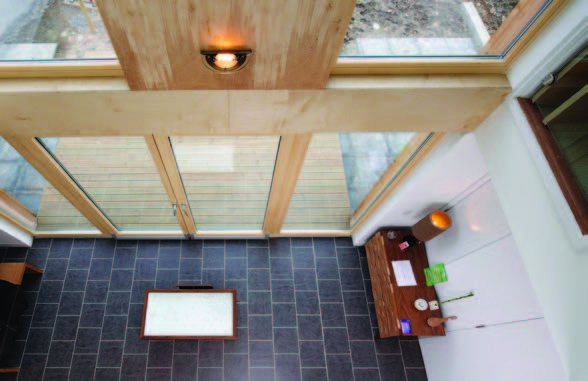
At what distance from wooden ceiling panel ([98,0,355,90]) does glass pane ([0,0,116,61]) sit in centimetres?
21

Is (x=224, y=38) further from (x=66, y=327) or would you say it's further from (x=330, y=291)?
(x=66, y=327)

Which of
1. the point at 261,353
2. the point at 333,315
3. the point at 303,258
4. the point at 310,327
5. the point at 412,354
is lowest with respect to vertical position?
the point at 412,354

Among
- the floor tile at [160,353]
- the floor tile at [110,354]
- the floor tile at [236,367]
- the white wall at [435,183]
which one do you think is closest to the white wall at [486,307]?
the white wall at [435,183]

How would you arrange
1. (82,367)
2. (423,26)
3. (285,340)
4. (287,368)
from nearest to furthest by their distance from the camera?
1. (423,26)
2. (82,367)
3. (287,368)
4. (285,340)

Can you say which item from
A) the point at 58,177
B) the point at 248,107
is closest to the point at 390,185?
the point at 248,107

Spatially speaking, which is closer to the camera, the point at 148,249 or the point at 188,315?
the point at 188,315

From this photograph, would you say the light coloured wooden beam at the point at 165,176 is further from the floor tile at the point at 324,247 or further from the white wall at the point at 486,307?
the white wall at the point at 486,307

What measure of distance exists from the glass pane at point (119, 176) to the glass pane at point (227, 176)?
0.28 metres

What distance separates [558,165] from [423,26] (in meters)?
0.95

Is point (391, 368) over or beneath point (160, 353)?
beneath

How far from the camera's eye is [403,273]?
358 centimetres

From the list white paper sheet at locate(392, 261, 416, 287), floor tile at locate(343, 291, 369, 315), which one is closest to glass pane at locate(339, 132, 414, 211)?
white paper sheet at locate(392, 261, 416, 287)

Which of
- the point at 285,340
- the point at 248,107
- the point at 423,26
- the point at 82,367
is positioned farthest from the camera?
the point at 285,340

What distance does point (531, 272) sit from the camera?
1784 mm
